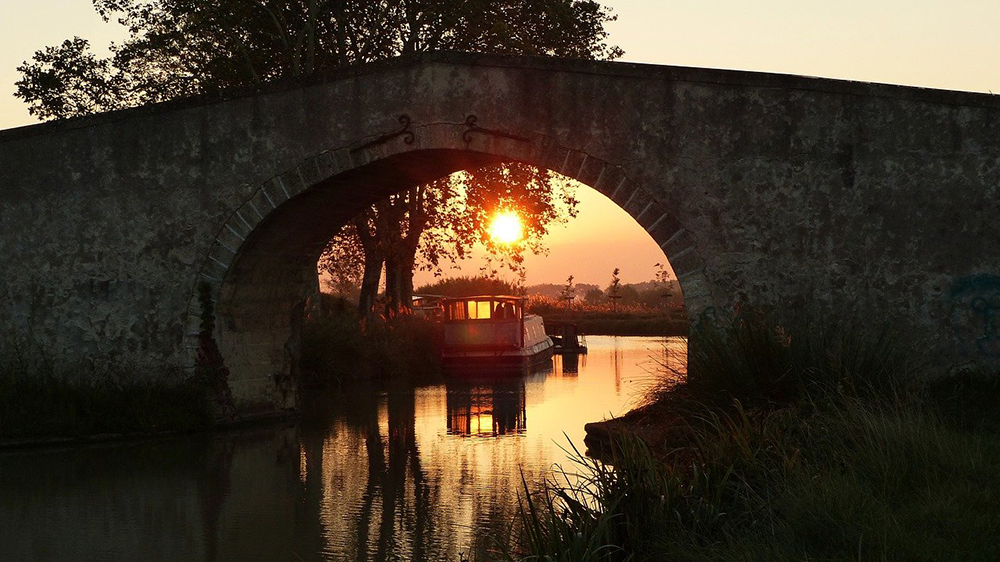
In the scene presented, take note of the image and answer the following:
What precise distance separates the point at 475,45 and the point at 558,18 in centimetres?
173

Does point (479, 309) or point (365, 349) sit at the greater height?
point (479, 309)

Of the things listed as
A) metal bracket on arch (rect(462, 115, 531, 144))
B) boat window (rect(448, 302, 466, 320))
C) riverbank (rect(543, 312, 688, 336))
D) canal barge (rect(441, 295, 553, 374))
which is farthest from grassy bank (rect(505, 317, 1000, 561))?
riverbank (rect(543, 312, 688, 336))

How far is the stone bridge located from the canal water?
135 cm

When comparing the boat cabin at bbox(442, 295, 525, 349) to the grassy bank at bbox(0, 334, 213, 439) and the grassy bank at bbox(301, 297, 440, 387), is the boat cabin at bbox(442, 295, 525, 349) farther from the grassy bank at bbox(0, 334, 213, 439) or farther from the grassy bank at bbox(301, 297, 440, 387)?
the grassy bank at bbox(0, 334, 213, 439)

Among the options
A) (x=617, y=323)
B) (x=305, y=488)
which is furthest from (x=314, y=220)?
(x=617, y=323)

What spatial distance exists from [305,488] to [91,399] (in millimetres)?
4255

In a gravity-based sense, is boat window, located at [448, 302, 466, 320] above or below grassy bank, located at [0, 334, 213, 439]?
above

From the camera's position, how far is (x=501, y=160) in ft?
39.0

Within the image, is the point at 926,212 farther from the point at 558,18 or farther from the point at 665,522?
the point at 558,18

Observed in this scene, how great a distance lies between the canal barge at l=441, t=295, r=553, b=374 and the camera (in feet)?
72.9

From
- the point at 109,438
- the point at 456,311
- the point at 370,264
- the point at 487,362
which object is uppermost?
the point at 370,264

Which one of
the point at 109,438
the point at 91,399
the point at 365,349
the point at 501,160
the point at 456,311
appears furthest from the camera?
the point at 456,311

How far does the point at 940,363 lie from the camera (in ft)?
33.5

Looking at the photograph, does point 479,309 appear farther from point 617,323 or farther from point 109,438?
point 617,323
